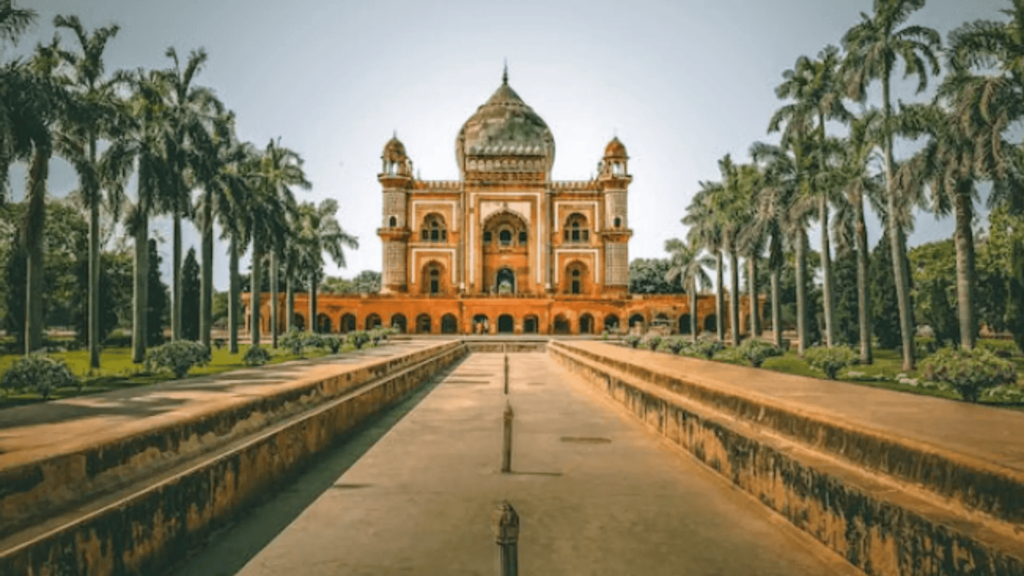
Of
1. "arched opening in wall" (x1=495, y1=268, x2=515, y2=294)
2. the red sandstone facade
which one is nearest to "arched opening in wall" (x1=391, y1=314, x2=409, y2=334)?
the red sandstone facade

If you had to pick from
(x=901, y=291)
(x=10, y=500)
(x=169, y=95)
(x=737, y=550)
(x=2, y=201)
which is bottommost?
(x=737, y=550)

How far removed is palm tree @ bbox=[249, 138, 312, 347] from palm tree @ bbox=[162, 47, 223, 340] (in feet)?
14.0

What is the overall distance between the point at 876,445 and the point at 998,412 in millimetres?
3009

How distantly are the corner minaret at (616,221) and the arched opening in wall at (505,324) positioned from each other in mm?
9021

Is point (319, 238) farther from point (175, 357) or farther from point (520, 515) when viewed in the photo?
point (520, 515)

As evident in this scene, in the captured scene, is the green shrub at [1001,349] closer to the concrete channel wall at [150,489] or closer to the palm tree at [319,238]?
the concrete channel wall at [150,489]

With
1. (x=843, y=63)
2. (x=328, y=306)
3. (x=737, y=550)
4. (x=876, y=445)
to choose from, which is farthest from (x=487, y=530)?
(x=328, y=306)

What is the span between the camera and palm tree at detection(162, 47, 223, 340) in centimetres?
2595

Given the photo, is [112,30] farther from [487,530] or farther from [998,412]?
[998,412]

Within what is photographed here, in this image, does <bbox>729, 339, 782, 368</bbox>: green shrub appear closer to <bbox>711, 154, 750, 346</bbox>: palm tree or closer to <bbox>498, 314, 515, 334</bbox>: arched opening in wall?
<bbox>711, 154, 750, 346</bbox>: palm tree

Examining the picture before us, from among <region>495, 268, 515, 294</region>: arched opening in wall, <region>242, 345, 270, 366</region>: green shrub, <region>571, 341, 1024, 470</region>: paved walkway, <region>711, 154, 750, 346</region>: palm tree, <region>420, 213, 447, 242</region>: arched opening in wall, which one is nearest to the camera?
<region>571, 341, 1024, 470</region>: paved walkway

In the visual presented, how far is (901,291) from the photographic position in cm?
2314

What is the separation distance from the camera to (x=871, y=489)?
4.79m

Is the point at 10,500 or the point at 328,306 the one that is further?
the point at 328,306
